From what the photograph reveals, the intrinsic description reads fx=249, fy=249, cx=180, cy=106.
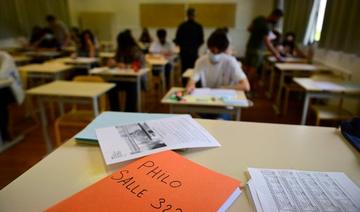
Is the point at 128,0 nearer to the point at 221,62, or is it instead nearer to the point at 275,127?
the point at 221,62

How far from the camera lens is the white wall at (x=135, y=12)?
824 centimetres

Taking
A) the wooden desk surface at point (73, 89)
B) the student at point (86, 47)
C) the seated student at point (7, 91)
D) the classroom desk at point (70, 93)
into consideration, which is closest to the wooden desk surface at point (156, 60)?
the student at point (86, 47)

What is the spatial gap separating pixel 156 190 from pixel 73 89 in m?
2.05

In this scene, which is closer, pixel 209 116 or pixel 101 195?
pixel 101 195

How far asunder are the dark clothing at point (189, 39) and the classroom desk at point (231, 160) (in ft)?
12.3

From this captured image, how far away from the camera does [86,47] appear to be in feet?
16.7

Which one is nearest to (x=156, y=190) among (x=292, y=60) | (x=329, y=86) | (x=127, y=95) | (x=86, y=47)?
(x=329, y=86)

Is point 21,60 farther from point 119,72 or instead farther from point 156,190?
point 156,190

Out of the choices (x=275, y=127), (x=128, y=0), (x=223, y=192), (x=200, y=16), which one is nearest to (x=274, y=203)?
(x=223, y=192)

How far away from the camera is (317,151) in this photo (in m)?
0.86

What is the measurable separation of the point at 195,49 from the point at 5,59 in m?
2.97

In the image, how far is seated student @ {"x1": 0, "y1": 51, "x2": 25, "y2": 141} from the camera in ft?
8.97

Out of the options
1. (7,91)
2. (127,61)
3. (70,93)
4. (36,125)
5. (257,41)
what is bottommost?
(36,125)

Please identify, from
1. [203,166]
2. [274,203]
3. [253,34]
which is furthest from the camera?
[253,34]
